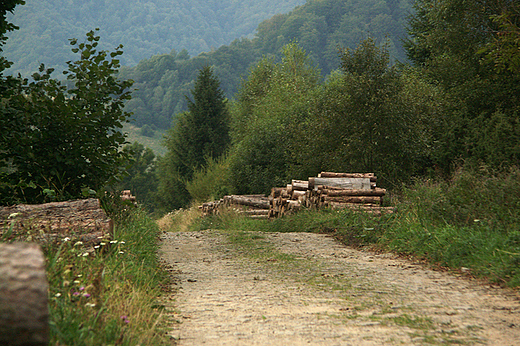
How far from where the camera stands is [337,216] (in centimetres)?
1161

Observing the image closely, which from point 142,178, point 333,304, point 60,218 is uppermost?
point 60,218

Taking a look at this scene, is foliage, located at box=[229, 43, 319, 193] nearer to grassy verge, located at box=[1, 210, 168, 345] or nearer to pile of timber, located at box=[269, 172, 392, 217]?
pile of timber, located at box=[269, 172, 392, 217]

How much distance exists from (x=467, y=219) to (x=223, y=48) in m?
101

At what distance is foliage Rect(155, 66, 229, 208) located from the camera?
3784 cm

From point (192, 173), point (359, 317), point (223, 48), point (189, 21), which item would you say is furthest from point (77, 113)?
point (189, 21)

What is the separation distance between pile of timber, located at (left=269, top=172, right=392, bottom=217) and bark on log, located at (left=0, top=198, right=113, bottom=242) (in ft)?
23.1

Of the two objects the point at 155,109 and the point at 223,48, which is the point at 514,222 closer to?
the point at 155,109

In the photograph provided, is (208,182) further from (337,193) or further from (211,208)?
(337,193)

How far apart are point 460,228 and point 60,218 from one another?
20.1 ft

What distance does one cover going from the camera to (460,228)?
24.5 feet

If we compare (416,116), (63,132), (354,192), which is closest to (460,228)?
(354,192)

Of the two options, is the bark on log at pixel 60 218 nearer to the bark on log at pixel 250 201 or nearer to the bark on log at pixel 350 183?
the bark on log at pixel 350 183

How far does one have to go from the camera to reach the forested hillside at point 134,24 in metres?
130

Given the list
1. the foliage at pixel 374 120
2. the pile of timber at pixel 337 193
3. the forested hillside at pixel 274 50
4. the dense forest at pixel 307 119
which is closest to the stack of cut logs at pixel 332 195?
the pile of timber at pixel 337 193
